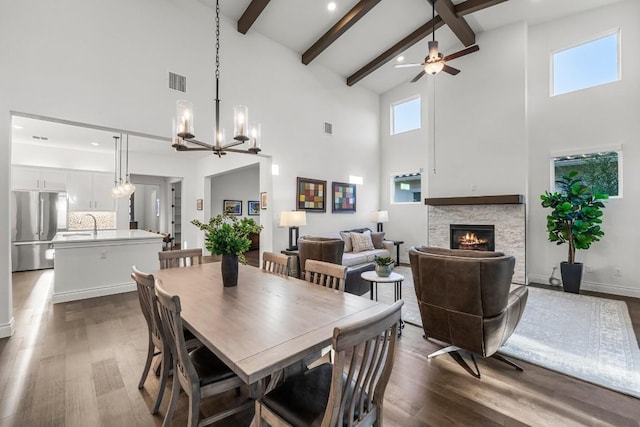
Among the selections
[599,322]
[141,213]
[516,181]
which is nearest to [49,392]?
[599,322]

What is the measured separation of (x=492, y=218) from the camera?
17.9ft

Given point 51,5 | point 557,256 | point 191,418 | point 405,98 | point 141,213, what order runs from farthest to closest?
point 141,213 → point 405,98 → point 557,256 → point 51,5 → point 191,418

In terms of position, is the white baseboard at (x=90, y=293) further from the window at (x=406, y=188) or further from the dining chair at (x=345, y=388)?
the window at (x=406, y=188)

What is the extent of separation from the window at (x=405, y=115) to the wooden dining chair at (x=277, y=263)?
5.86 meters

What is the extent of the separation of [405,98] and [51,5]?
6835 mm

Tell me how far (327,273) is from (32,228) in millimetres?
7751

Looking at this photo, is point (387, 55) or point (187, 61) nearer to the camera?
point (187, 61)

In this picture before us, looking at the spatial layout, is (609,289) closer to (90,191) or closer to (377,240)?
(377,240)

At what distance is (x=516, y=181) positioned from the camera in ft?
17.1

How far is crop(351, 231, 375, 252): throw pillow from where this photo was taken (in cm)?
610

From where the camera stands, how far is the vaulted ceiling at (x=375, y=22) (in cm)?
470

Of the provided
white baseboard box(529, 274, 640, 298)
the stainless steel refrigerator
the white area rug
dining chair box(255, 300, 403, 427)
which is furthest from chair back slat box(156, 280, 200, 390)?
the stainless steel refrigerator

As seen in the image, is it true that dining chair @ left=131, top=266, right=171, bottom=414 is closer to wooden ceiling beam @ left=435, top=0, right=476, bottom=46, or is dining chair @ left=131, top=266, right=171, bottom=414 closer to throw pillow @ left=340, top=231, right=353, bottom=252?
throw pillow @ left=340, top=231, right=353, bottom=252

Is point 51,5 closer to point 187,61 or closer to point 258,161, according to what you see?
point 187,61
